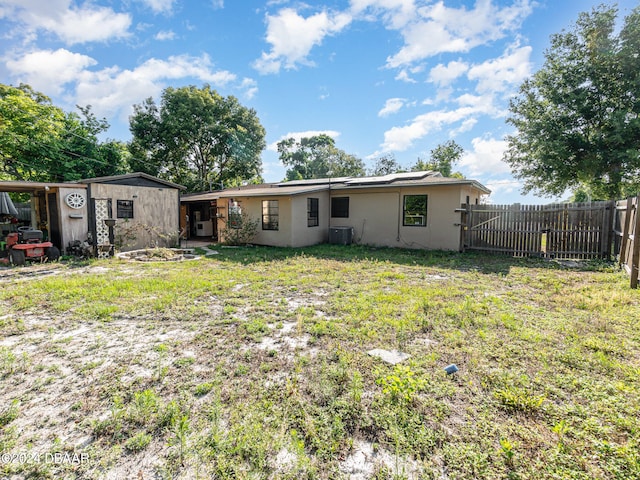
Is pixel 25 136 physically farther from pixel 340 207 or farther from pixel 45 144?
pixel 340 207

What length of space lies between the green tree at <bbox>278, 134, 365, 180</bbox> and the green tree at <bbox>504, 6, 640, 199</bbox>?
16585 mm

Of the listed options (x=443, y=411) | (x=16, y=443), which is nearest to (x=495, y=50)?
(x=443, y=411)

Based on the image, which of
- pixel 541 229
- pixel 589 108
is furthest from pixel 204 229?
pixel 589 108

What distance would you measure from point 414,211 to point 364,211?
194 centimetres

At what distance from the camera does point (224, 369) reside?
2727mm

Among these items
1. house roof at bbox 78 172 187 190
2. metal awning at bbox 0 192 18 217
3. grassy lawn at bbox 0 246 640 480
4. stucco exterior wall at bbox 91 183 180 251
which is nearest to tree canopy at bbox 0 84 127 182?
metal awning at bbox 0 192 18 217

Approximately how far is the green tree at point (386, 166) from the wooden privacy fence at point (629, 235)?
26.4 m

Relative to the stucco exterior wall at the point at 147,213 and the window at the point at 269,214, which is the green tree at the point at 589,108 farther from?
the stucco exterior wall at the point at 147,213

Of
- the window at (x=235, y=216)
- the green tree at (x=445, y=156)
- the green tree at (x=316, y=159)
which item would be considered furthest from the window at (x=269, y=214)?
the green tree at (x=445, y=156)

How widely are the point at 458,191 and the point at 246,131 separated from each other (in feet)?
56.6

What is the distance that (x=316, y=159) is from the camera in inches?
1313

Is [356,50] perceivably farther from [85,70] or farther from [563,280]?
[85,70]

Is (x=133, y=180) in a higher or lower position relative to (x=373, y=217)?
higher

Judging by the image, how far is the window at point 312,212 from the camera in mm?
11730
